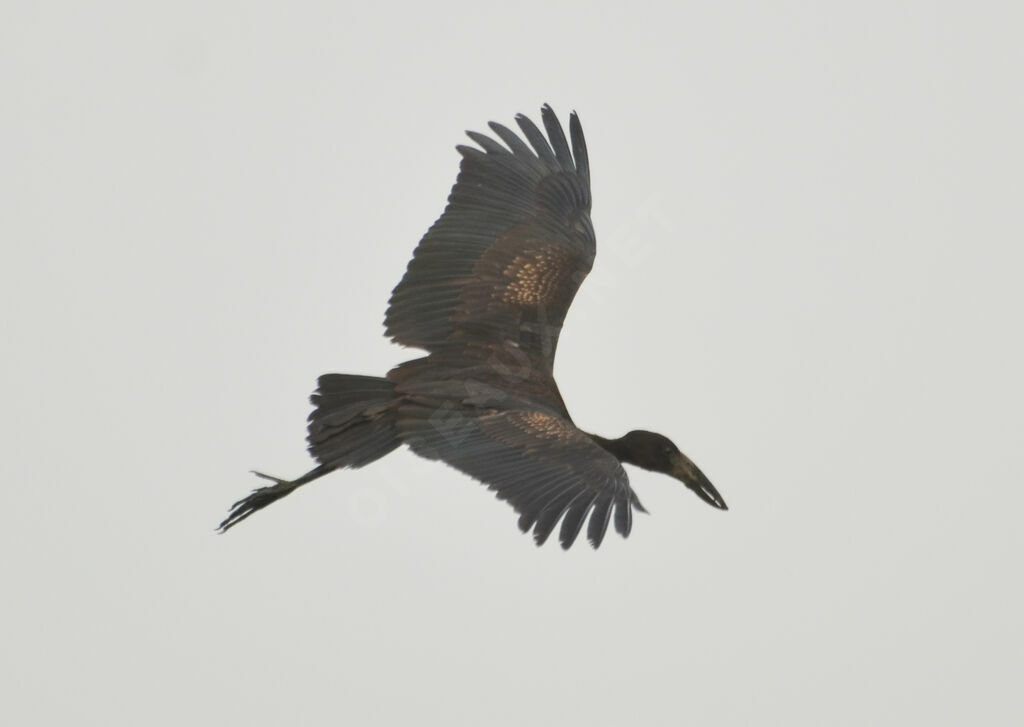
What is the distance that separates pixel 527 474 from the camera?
9328mm

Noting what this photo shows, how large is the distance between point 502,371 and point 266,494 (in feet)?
5.09

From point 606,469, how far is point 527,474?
1.35 ft

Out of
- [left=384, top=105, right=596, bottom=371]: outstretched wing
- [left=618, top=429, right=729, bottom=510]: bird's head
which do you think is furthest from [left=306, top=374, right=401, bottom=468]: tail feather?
[left=618, top=429, right=729, bottom=510]: bird's head

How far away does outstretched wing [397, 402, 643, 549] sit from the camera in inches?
353

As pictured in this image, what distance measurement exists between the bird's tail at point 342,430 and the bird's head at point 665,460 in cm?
153

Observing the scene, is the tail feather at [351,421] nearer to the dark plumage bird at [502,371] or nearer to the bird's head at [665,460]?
the dark plumage bird at [502,371]

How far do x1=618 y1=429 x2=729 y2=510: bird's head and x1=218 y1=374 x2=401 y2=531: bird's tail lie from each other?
1531 millimetres

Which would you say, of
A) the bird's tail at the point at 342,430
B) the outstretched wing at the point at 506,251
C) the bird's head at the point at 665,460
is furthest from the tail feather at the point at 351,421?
the bird's head at the point at 665,460

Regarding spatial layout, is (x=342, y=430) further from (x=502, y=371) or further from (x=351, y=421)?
(x=502, y=371)

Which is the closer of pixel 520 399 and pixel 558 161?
pixel 520 399

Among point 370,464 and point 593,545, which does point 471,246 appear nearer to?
point 370,464

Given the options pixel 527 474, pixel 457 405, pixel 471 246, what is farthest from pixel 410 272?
pixel 527 474

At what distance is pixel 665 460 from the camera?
10727 millimetres

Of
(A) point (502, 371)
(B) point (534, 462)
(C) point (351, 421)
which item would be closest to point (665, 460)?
(A) point (502, 371)
